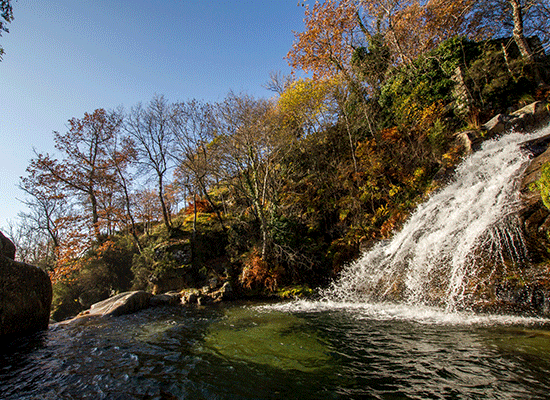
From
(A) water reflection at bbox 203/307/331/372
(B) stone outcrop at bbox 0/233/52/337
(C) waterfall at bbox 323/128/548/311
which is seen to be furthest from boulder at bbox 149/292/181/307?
(C) waterfall at bbox 323/128/548/311

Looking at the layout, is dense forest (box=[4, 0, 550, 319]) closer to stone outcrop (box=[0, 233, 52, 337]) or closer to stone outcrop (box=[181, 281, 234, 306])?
stone outcrop (box=[181, 281, 234, 306])

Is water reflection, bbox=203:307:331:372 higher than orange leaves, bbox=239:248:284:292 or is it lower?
lower

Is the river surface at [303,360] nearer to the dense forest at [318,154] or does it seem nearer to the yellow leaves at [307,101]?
the dense forest at [318,154]

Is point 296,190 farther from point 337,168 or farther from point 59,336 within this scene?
point 59,336

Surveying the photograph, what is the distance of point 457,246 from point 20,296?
37.6 ft

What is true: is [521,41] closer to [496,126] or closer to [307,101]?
[496,126]

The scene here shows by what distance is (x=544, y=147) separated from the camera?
306 inches

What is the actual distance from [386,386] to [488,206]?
5989 millimetres

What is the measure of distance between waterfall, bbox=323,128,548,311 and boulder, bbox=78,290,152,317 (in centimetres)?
792

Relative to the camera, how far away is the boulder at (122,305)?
32.1 feet

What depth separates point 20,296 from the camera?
6523mm

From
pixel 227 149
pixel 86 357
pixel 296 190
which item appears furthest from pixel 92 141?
pixel 86 357

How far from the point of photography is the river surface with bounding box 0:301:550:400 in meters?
3.06

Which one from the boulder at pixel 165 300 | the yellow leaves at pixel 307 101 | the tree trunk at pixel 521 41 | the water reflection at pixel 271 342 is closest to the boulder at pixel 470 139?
the tree trunk at pixel 521 41
